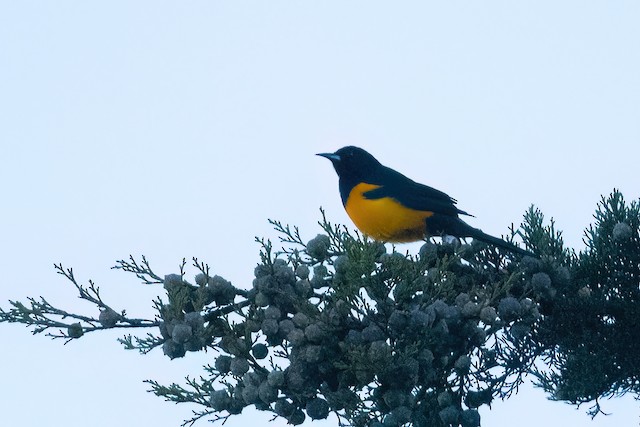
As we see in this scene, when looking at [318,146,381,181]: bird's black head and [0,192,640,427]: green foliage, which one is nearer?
[0,192,640,427]: green foliage

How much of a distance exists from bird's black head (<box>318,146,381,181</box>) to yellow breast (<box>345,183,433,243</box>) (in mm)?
652

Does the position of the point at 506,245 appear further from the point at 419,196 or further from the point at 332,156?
the point at 332,156

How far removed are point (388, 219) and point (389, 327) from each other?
285 cm

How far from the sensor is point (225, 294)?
12.5 ft

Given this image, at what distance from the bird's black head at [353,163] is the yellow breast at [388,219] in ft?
2.14

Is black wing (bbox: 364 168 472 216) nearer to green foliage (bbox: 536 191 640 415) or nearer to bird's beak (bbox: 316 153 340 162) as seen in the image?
bird's beak (bbox: 316 153 340 162)

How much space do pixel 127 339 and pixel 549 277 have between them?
1863 millimetres

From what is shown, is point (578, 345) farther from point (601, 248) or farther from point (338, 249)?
point (338, 249)

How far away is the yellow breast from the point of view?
6.27 meters

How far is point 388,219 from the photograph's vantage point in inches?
247

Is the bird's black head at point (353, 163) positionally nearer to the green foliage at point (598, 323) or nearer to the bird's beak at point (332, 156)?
the bird's beak at point (332, 156)

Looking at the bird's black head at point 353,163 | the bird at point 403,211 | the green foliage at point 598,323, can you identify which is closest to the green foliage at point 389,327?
the green foliage at point 598,323

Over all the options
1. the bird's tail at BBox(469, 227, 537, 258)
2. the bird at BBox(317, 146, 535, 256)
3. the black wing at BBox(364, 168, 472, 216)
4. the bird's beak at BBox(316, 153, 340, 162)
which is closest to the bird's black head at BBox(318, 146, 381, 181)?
the bird's beak at BBox(316, 153, 340, 162)

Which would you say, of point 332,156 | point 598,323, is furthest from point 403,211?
point 598,323
